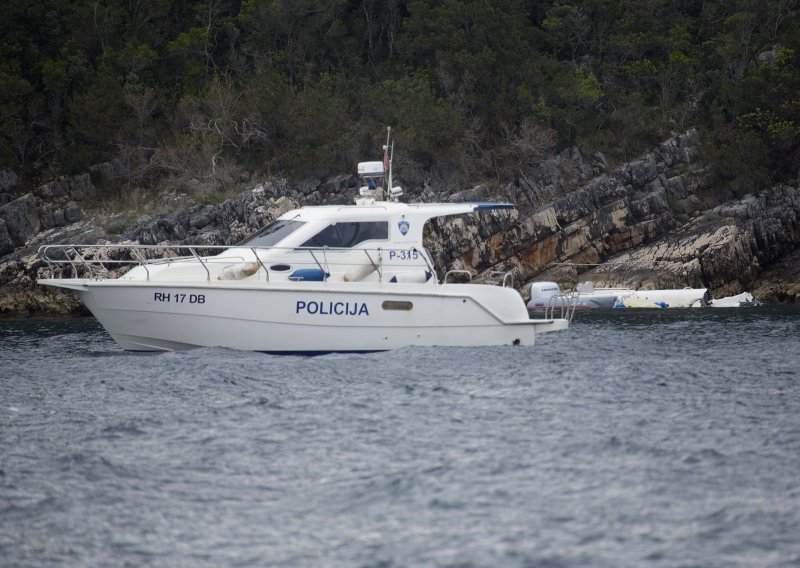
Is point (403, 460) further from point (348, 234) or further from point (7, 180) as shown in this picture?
point (7, 180)

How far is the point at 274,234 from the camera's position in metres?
19.1

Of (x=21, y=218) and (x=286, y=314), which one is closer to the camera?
(x=286, y=314)

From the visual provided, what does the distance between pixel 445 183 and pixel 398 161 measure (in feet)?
7.40

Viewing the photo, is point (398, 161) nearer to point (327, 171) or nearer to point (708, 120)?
point (327, 171)

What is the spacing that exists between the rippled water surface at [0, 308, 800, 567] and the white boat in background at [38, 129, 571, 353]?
0.53 metres

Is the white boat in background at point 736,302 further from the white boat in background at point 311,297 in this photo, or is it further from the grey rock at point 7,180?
the grey rock at point 7,180

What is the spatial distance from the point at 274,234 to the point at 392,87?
91.6 feet

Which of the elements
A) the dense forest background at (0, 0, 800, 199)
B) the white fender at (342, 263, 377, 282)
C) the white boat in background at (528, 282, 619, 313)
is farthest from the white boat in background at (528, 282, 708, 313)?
the white fender at (342, 263, 377, 282)

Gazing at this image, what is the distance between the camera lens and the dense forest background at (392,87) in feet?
136

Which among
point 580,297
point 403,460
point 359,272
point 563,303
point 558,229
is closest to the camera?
point 403,460

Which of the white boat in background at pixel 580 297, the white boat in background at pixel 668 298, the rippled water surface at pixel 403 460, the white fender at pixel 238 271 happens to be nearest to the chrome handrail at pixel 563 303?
the rippled water surface at pixel 403 460

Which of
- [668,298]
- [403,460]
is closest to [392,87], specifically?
[668,298]

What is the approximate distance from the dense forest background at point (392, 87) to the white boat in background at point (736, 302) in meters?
9.11

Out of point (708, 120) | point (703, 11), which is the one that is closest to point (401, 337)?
point (708, 120)
